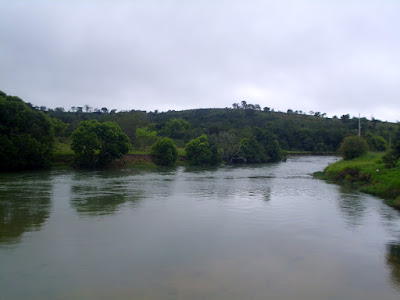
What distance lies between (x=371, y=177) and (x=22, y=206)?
100 feet

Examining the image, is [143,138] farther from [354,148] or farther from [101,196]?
[101,196]

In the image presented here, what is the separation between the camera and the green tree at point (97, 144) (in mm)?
52969

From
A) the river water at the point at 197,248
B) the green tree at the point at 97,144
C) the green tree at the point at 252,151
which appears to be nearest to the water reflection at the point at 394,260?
the river water at the point at 197,248

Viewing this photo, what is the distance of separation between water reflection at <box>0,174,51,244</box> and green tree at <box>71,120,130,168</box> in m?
15.6

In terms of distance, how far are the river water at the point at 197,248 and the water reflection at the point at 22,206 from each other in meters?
0.10

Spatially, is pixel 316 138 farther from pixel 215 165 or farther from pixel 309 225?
pixel 309 225

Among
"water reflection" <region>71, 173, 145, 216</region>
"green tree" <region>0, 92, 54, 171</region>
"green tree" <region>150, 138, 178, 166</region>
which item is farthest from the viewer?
"green tree" <region>150, 138, 178, 166</region>

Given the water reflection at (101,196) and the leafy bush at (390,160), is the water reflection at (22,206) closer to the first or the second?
the water reflection at (101,196)

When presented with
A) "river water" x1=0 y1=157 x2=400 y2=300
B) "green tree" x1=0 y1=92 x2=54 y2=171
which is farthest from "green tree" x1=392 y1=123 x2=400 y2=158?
"green tree" x1=0 y1=92 x2=54 y2=171

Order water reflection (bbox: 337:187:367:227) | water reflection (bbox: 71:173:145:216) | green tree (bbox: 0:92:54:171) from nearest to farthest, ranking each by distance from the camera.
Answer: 1. water reflection (bbox: 337:187:367:227)
2. water reflection (bbox: 71:173:145:216)
3. green tree (bbox: 0:92:54:171)

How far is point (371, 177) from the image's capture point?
3328 centimetres

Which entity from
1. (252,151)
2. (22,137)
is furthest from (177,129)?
(22,137)

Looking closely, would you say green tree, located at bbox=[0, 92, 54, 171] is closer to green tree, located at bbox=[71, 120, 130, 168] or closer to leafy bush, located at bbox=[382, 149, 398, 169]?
green tree, located at bbox=[71, 120, 130, 168]

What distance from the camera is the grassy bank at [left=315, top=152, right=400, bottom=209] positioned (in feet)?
90.1
